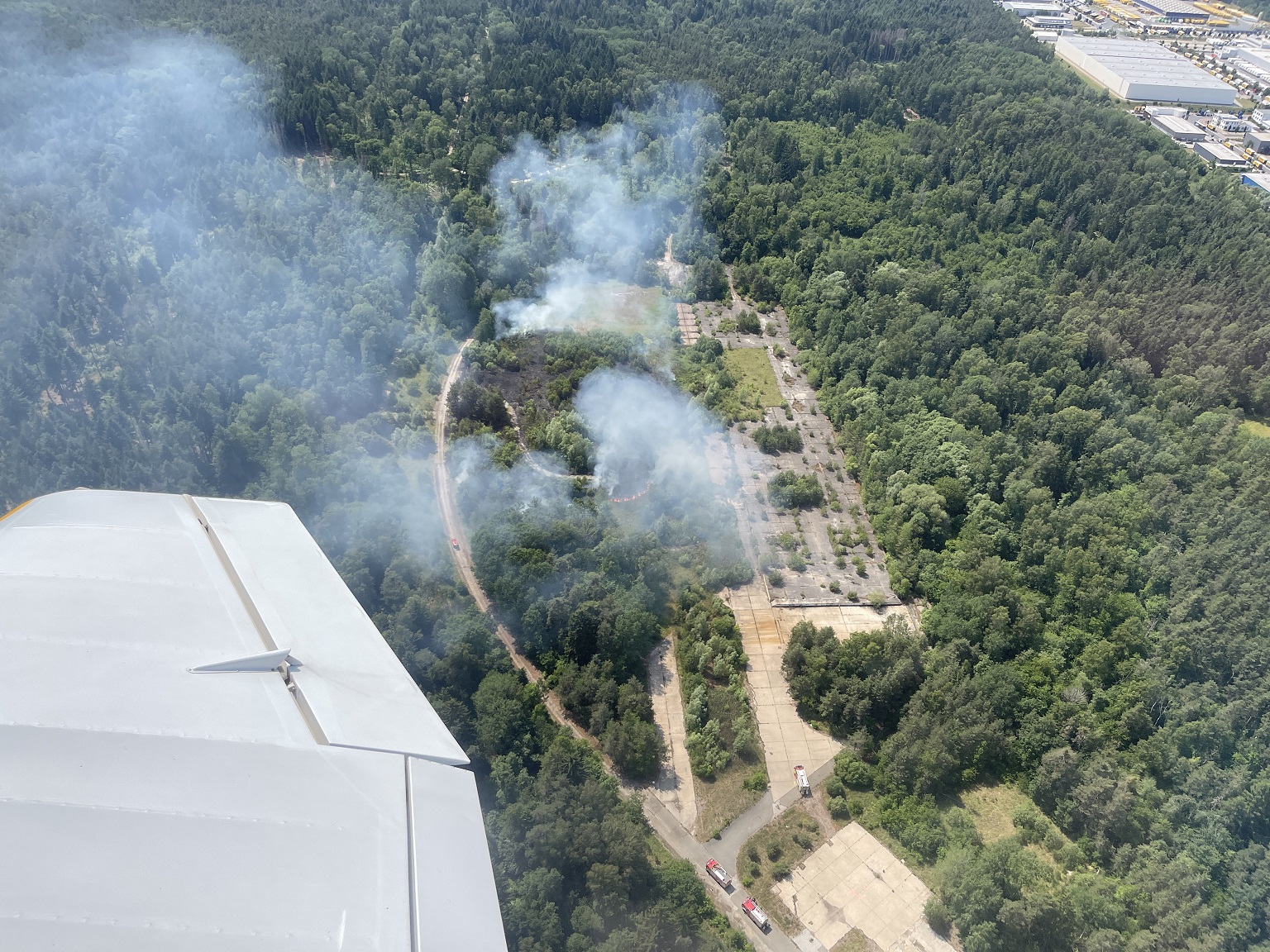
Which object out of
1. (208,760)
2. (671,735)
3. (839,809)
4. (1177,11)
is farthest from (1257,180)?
(208,760)

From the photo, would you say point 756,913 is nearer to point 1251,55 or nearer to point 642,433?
point 642,433

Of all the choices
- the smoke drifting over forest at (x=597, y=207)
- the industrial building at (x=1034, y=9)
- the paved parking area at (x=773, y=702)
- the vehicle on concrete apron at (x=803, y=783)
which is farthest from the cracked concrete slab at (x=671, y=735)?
the industrial building at (x=1034, y=9)

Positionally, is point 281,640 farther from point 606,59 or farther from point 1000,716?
point 606,59

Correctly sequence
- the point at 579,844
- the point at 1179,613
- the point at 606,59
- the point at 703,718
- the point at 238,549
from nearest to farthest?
the point at 238,549 → the point at 579,844 → the point at 703,718 → the point at 1179,613 → the point at 606,59

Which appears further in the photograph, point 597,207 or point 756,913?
point 597,207

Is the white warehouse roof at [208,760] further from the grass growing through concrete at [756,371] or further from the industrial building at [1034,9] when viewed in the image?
the industrial building at [1034,9]

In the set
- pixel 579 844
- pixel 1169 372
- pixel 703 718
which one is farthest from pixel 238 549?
pixel 1169 372

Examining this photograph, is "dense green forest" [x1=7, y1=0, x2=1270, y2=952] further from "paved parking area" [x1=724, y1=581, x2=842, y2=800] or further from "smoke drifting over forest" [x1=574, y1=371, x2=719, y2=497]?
"smoke drifting over forest" [x1=574, y1=371, x2=719, y2=497]
